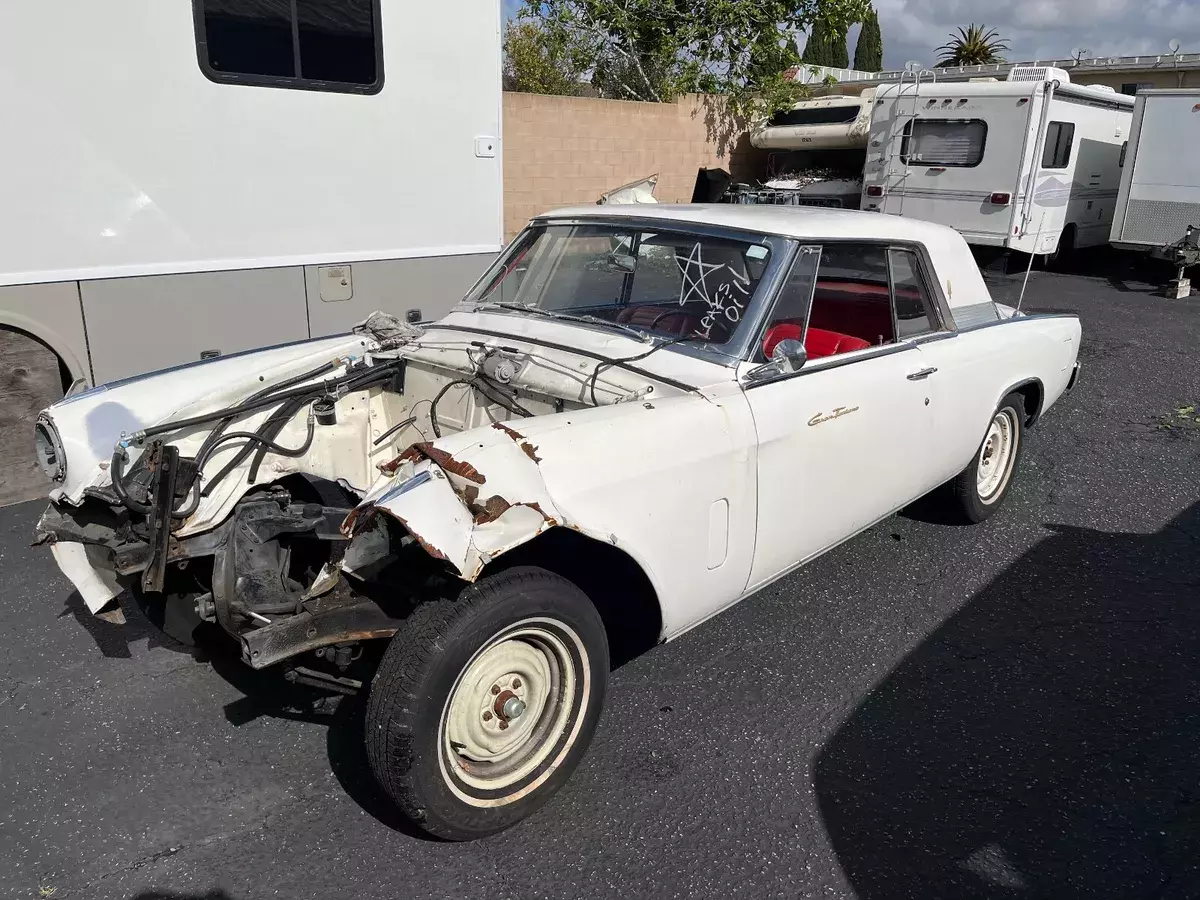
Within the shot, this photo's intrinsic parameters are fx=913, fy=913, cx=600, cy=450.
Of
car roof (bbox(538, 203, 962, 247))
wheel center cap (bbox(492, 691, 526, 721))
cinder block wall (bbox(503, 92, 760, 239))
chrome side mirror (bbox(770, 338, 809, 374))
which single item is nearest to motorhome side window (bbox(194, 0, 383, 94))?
car roof (bbox(538, 203, 962, 247))

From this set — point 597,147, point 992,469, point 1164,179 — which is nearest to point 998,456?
point 992,469

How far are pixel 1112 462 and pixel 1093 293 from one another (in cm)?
754

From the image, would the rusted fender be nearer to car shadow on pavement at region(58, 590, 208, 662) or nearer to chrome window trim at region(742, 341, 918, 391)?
chrome window trim at region(742, 341, 918, 391)

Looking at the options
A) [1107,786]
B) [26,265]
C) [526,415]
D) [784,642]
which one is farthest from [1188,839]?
[26,265]

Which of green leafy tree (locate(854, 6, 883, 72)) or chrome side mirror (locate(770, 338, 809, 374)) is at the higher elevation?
green leafy tree (locate(854, 6, 883, 72))

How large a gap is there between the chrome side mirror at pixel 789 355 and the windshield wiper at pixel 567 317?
0.48m

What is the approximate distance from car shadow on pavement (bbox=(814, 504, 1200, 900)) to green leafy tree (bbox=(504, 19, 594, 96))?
1406 cm

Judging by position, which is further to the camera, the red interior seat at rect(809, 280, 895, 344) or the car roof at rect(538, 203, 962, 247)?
the red interior seat at rect(809, 280, 895, 344)

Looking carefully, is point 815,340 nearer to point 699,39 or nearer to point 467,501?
point 467,501

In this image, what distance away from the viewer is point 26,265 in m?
4.50

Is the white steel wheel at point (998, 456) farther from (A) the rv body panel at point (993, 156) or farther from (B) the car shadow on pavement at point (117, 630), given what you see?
(A) the rv body panel at point (993, 156)

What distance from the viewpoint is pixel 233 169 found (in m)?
5.05

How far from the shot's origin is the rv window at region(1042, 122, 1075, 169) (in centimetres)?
1223

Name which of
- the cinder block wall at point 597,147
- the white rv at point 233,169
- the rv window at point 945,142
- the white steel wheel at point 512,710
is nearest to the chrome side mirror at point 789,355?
the white steel wheel at point 512,710
